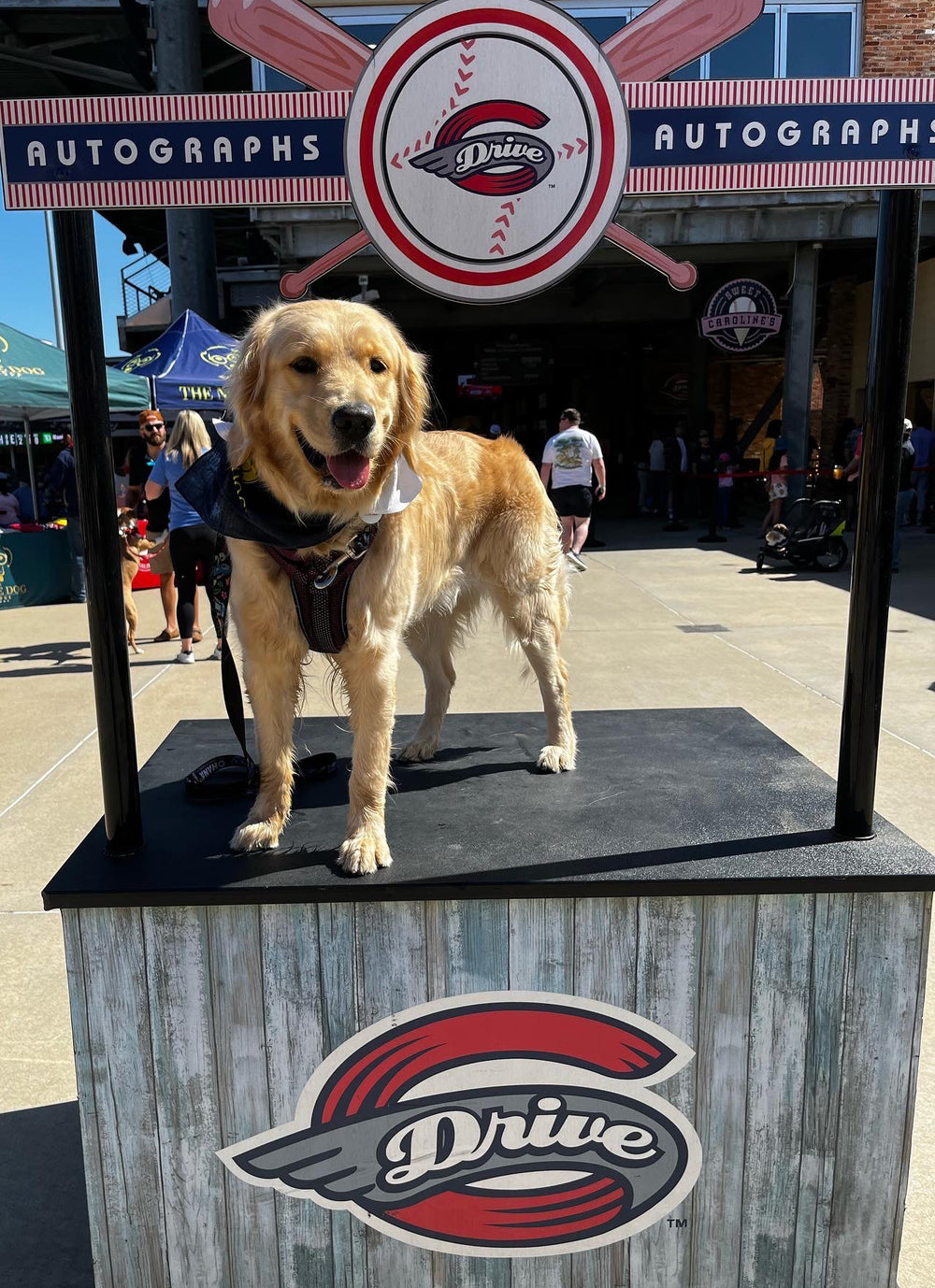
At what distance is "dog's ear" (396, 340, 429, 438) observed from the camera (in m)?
2.28

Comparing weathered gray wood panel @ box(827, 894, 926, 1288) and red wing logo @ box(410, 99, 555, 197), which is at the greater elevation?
red wing logo @ box(410, 99, 555, 197)

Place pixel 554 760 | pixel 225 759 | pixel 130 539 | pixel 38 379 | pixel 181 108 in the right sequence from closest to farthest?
pixel 181 108 < pixel 225 759 < pixel 554 760 < pixel 130 539 < pixel 38 379

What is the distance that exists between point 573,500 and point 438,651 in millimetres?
9089

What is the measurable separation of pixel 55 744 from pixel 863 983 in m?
5.21

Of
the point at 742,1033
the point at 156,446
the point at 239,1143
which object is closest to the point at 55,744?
the point at 156,446

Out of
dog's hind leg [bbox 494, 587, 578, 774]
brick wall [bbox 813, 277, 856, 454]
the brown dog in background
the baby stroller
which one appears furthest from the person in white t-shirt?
brick wall [bbox 813, 277, 856, 454]

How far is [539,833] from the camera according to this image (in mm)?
2322

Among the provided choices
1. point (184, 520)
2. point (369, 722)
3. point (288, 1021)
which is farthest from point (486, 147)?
point (184, 520)

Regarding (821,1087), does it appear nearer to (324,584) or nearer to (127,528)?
(324,584)

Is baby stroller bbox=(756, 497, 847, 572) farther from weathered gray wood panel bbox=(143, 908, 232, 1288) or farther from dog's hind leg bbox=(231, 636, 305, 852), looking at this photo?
weathered gray wood panel bbox=(143, 908, 232, 1288)

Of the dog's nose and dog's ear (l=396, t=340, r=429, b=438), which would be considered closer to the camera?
the dog's nose

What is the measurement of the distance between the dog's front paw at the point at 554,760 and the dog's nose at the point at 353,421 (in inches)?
49.1

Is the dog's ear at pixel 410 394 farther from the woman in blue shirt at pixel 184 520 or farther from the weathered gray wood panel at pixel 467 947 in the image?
the woman in blue shirt at pixel 184 520

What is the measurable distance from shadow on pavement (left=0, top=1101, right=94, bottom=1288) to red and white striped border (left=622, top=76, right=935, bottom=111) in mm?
2881
